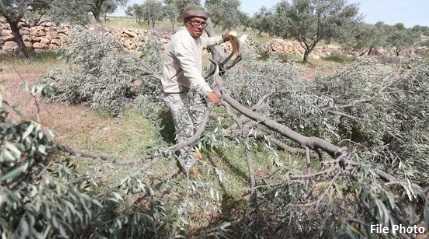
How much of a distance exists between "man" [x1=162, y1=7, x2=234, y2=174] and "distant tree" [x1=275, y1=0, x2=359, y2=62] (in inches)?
693

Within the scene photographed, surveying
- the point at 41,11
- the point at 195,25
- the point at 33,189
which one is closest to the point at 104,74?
the point at 195,25

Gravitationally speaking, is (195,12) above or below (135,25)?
above

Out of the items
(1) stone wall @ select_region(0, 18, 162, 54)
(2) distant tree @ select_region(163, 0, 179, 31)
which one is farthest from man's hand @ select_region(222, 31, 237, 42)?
(2) distant tree @ select_region(163, 0, 179, 31)

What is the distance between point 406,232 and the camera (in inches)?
94.0

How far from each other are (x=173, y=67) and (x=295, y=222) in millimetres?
2554

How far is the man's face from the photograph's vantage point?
4.28 meters

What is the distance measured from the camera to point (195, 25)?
432 cm

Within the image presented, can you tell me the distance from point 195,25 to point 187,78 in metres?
0.68

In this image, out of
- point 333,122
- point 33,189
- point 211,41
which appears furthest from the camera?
point 333,122

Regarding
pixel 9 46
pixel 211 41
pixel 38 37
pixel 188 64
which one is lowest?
pixel 9 46

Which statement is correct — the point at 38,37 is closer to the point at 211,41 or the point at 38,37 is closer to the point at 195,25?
the point at 211,41

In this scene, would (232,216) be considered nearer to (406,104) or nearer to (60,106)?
(406,104)

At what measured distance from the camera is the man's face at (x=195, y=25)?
4.28 meters

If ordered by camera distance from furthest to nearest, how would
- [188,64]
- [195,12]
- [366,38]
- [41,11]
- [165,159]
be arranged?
[366,38], [41,11], [195,12], [188,64], [165,159]
